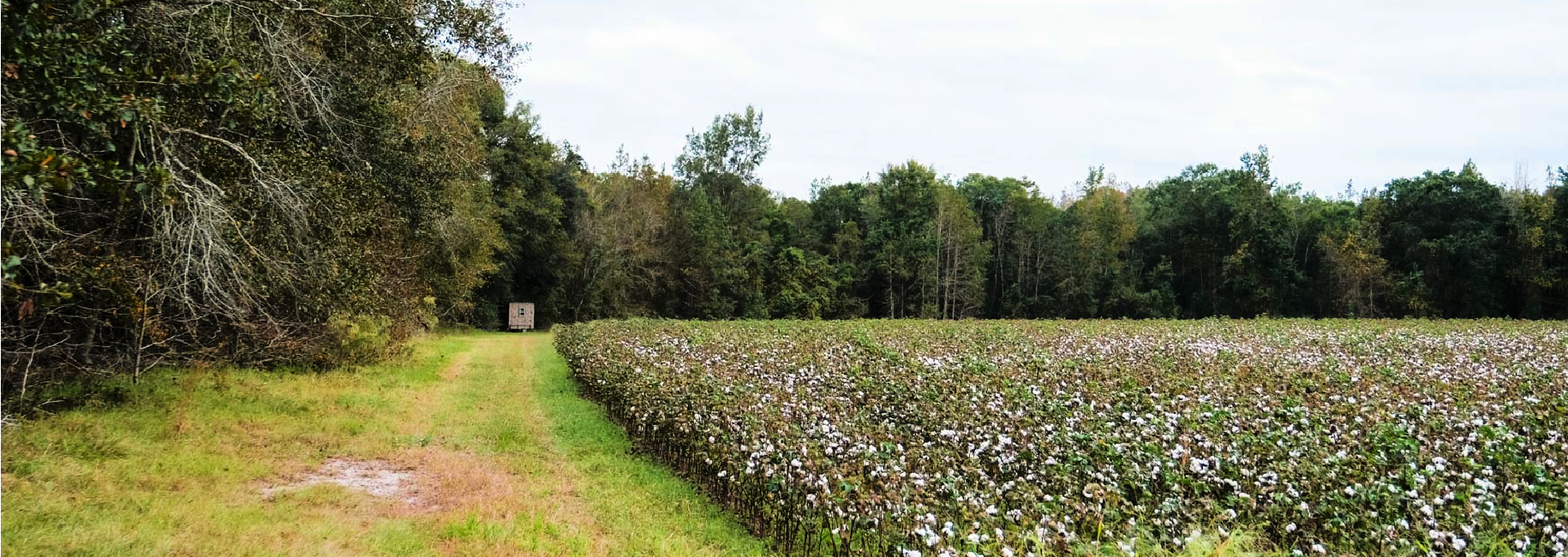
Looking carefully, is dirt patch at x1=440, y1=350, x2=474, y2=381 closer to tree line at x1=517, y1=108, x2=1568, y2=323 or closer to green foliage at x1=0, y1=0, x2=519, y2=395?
green foliage at x1=0, y1=0, x2=519, y2=395

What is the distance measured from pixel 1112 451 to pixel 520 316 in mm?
34880

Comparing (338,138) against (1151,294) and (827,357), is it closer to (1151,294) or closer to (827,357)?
(827,357)

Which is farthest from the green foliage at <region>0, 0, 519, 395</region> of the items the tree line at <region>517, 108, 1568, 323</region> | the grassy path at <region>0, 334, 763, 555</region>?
the tree line at <region>517, 108, 1568, 323</region>

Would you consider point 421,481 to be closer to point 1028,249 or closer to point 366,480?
point 366,480

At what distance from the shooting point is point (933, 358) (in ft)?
40.2

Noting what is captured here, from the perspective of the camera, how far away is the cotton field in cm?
425

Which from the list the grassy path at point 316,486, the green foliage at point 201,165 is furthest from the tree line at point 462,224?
the grassy path at point 316,486

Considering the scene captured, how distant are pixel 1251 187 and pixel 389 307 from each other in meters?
47.1

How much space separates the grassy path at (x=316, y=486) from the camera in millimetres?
5234

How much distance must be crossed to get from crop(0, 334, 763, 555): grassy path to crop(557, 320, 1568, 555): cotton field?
30.6 inches

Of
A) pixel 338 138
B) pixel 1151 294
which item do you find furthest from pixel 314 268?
pixel 1151 294

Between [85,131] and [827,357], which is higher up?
[85,131]

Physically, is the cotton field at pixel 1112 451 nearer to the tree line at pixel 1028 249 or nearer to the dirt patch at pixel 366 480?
the dirt patch at pixel 366 480

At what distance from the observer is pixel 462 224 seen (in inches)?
856
